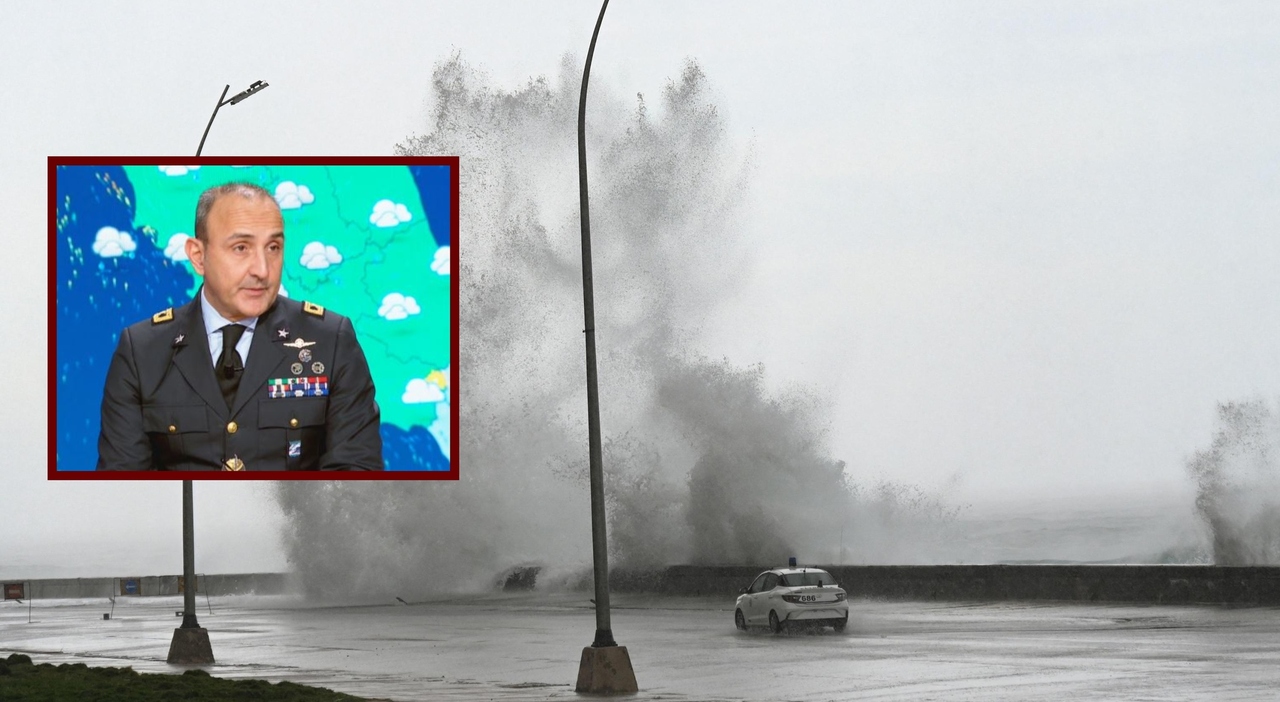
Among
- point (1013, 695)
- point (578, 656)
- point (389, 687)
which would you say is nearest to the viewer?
point (1013, 695)

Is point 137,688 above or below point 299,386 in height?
below

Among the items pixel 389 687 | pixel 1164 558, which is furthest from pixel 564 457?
pixel 389 687

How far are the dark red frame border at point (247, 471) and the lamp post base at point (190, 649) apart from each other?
6.54 meters

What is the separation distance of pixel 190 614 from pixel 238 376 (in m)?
8.08

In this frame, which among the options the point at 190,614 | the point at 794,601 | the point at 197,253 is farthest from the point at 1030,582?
the point at 197,253

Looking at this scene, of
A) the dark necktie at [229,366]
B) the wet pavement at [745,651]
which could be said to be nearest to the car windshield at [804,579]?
the wet pavement at [745,651]

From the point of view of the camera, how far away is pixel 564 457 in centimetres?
5406

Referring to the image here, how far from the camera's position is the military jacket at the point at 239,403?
55.8ft

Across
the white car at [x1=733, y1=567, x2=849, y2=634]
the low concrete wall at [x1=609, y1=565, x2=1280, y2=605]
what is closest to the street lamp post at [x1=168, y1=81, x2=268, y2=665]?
the white car at [x1=733, y1=567, x2=849, y2=634]

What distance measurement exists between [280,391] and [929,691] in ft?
24.6

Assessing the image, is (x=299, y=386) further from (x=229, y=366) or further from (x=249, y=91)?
(x=249, y=91)

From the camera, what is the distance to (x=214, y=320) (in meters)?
17.1

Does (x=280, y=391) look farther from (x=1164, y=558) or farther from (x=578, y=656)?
(x=1164, y=558)

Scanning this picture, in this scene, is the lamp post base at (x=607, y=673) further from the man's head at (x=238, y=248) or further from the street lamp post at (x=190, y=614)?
the street lamp post at (x=190, y=614)
